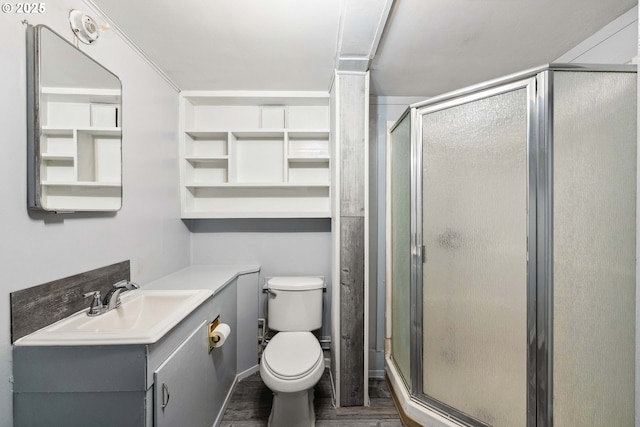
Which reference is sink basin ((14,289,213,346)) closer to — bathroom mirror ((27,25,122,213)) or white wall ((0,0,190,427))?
white wall ((0,0,190,427))

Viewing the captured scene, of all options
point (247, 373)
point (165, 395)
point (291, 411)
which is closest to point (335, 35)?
point (165, 395)

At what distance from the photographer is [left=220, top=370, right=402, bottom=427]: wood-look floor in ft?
5.50

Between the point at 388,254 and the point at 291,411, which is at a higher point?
the point at 388,254

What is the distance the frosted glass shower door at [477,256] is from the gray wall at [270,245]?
93 cm

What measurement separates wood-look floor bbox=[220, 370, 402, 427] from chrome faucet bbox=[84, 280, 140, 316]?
40.7 inches

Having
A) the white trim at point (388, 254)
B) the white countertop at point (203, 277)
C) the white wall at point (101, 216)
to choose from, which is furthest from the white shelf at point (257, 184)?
the white countertop at point (203, 277)

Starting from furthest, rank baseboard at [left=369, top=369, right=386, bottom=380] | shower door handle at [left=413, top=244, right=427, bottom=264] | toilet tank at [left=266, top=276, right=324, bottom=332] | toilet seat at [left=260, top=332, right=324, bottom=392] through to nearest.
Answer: baseboard at [left=369, top=369, right=386, bottom=380] → toilet tank at [left=266, top=276, right=324, bottom=332] → shower door handle at [left=413, top=244, right=427, bottom=264] → toilet seat at [left=260, top=332, right=324, bottom=392]

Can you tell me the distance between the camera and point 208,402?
146 cm

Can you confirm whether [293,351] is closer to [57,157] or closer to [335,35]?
[57,157]

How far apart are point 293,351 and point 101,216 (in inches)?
50.4

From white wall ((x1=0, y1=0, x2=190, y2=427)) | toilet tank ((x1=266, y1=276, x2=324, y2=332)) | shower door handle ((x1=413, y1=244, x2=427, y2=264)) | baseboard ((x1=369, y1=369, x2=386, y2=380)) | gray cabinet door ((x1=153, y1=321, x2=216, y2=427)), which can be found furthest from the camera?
baseboard ((x1=369, y1=369, x2=386, y2=380))

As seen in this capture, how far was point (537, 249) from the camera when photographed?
1.19 meters

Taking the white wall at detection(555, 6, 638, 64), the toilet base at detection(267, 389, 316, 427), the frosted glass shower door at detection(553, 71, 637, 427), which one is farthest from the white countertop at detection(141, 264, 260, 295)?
the white wall at detection(555, 6, 638, 64)

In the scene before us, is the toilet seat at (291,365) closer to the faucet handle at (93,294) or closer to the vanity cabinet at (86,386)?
the vanity cabinet at (86,386)
